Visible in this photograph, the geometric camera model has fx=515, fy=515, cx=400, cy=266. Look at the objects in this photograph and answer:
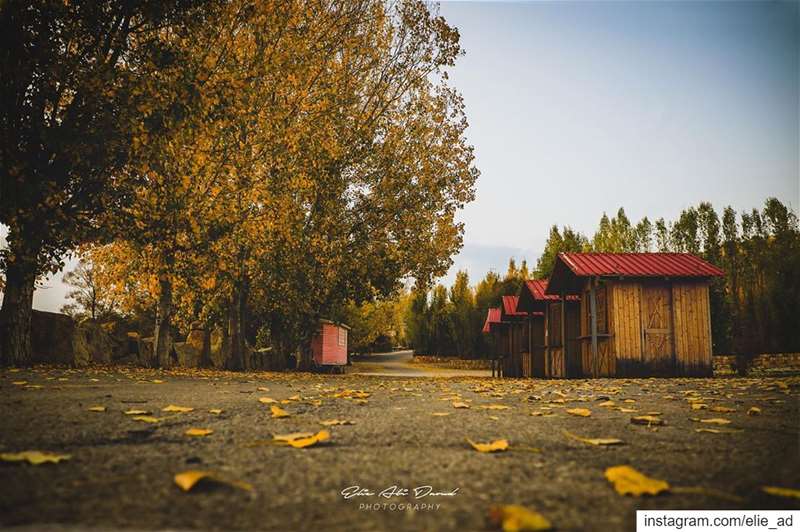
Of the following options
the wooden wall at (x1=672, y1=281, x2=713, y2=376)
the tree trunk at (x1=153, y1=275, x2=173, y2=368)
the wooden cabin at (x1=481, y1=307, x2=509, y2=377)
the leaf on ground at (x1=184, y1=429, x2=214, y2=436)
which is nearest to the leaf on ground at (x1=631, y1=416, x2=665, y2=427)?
the leaf on ground at (x1=184, y1=429, x2=214, y2=436)

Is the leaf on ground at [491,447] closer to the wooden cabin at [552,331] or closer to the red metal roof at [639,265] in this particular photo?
the red metal roof at [639,265]

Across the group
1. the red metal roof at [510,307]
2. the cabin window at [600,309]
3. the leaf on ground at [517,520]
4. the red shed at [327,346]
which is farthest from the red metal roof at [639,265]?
Result: the red shed at [327,346]

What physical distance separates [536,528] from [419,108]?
19374mm

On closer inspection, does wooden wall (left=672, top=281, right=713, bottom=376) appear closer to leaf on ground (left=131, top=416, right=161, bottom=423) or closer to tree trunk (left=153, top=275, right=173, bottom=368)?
leaf on ground (left=131, top=416, right=161, bottom=423)

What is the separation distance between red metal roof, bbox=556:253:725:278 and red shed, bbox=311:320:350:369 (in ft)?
70.9

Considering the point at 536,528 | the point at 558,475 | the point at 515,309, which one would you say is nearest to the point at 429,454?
the point at 558,475

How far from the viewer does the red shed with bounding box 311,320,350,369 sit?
118 feet

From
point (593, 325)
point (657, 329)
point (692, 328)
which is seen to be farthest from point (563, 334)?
point (692, 328)

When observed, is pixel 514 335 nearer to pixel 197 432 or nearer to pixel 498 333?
pixel 498 333

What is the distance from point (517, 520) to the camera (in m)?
1.55

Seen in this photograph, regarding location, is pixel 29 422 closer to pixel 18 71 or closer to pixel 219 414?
pixel 219 414

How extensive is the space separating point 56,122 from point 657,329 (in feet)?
53.3

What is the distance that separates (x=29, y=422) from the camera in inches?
136

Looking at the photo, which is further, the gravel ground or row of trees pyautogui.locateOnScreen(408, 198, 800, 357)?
row of trees pyautogui.locateOnScreen(408, 198, 800, 357)
